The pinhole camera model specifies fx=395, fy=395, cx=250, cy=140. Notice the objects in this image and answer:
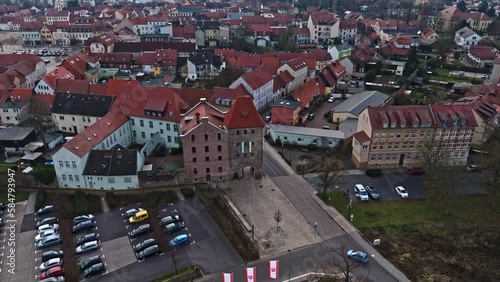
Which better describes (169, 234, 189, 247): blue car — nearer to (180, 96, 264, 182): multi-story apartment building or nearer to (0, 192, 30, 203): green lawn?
(180, 96, 264, 182): multi-story apartment building

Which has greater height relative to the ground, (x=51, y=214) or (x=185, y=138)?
Result: (x=185, y=138)

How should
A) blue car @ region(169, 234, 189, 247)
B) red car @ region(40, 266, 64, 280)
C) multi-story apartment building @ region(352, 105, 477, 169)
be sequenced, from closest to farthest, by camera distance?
red car @ region(40, 266, 64, 280) < blue car @ region(169, 234, 189, 247) < multi-story apartment building @ region(352, 105, 477, 169)

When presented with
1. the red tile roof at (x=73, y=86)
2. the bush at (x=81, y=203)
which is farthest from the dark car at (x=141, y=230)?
the red tile roof at (x=73, y=86)

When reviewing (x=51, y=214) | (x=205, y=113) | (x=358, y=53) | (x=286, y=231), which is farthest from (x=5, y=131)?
(x=358, y=53)

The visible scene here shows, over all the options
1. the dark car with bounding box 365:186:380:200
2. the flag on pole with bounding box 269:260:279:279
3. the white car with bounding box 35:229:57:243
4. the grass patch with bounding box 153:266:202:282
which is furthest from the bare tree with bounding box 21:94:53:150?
the dark car with bounding box 365:186:380:200

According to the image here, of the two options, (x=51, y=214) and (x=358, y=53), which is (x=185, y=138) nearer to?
(x=51, y=214)

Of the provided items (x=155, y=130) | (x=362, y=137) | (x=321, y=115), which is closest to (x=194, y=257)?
(x=155, y=130)
